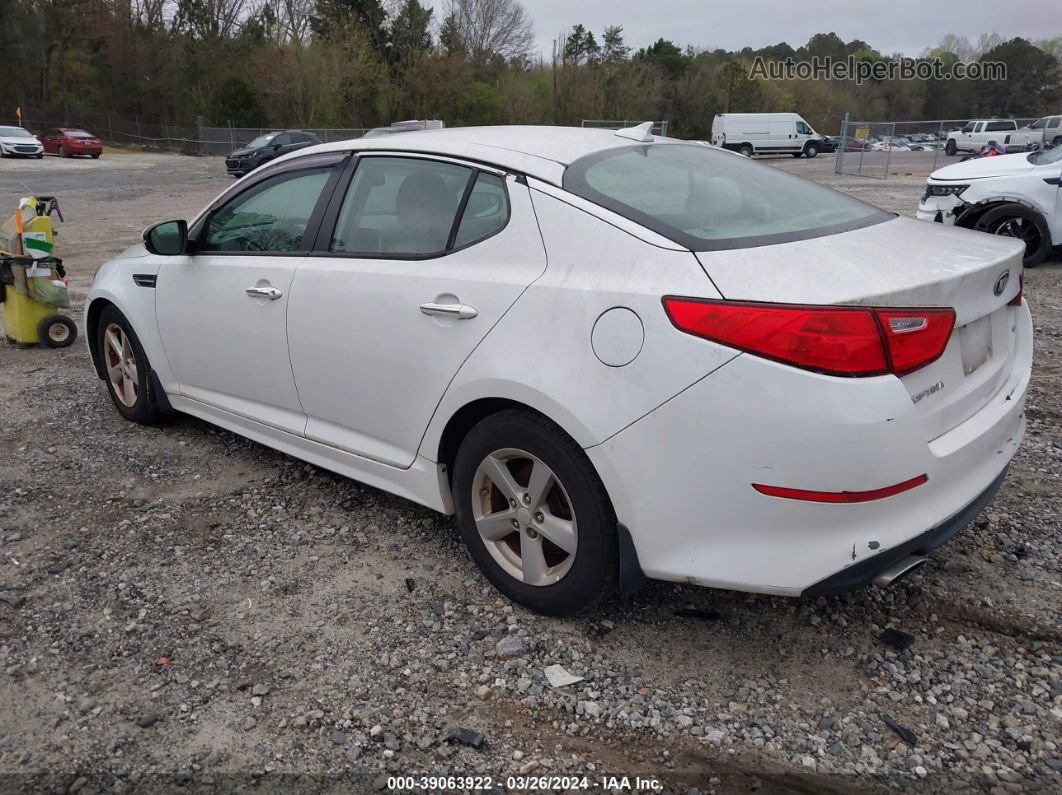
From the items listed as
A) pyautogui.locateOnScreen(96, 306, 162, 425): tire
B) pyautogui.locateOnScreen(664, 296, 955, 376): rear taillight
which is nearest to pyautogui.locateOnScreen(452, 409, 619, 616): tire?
pyautogui.locateOnScreen(664, 296, 955, 376): rear taillight

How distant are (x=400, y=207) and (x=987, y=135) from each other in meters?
41.5

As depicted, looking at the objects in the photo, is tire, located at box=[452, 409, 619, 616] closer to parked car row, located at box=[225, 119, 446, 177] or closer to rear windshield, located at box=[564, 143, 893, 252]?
rear windshield, located at box=[564, 143, 893, 252]

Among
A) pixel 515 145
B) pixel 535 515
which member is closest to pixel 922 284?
pixel 535 515

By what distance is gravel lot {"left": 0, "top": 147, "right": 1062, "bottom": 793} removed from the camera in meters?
2.37

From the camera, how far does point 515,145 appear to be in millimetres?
3189

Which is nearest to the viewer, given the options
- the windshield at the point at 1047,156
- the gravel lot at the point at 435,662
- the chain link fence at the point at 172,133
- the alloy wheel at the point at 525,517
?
the gravel lot at the point at 435,662

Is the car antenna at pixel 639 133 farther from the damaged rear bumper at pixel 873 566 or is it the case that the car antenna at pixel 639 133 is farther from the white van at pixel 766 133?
the white van at pixel 766 133

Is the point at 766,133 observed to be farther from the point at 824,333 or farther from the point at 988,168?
the point at 824,333

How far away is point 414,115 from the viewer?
50219 mm

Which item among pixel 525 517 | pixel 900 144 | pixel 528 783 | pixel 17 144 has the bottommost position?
pixel 528 783

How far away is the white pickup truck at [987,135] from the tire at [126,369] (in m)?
37.8

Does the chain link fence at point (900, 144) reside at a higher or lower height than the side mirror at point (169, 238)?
higher

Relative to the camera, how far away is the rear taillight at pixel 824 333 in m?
2.26

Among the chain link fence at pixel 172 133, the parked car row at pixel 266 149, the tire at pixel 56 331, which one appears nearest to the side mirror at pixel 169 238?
the tire at pixel 56 331
